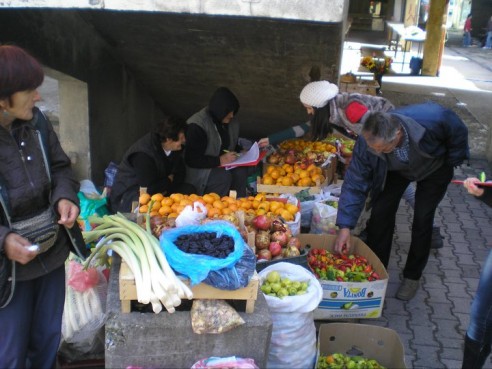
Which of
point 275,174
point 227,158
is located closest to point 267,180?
point 275,174

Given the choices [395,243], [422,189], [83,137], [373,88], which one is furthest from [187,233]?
[373,88]

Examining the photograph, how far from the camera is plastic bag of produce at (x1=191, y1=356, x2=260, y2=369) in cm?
247

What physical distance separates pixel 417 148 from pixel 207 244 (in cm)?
178

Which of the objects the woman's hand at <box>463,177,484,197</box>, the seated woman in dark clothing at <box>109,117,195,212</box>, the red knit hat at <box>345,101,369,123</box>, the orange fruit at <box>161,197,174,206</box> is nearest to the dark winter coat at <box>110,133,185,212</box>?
the seated woman in dark clothing at <box>109,117,195,212</box>

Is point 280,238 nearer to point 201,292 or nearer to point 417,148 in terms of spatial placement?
point 417,148

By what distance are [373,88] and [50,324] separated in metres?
6.87

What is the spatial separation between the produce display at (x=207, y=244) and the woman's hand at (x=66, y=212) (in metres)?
0.53

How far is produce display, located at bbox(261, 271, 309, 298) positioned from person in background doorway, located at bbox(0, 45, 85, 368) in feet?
3.65

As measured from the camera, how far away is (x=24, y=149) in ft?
7.77

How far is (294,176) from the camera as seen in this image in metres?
5.33

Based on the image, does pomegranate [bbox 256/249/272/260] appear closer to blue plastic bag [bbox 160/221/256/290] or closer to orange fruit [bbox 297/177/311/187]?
blue plastic bag [bbox 160/221/256/290]

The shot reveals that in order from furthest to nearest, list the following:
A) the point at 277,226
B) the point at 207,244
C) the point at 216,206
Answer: the point at 216,206
the point at 277,226
the point at 207,244

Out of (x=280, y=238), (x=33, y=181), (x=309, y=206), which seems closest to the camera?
(x=33, y=181)

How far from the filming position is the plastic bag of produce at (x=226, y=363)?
247cm
